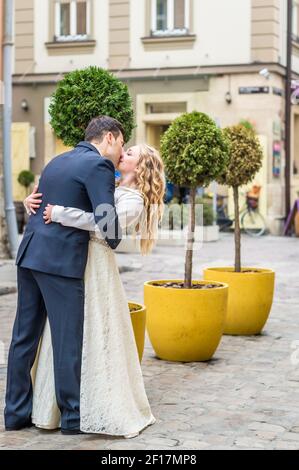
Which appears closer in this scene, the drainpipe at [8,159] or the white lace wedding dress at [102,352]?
the white lace wedding dress at [102,352]

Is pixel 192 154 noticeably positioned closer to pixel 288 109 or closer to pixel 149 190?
pixel 149 190

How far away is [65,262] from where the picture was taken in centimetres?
449

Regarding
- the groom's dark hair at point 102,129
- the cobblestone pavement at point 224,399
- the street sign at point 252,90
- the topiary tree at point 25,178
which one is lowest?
the cobblestone pavement at point 224,399

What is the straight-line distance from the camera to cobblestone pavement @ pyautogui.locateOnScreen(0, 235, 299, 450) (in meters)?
4.52

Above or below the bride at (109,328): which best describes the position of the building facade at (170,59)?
above

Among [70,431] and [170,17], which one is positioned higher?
[170,17]

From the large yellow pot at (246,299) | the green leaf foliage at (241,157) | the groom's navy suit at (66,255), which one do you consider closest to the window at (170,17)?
the green leaf foliage at (241,157)

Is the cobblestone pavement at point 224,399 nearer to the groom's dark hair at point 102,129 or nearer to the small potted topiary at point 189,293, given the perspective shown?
the small potted topiary at point 189,293

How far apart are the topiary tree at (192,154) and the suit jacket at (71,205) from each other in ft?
7.66

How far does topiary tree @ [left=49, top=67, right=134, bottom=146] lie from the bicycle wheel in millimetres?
15135

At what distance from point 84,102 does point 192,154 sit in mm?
1360

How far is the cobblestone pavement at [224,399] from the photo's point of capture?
4.52m

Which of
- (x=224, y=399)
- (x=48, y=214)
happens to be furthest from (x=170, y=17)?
(x=48, y=214)
